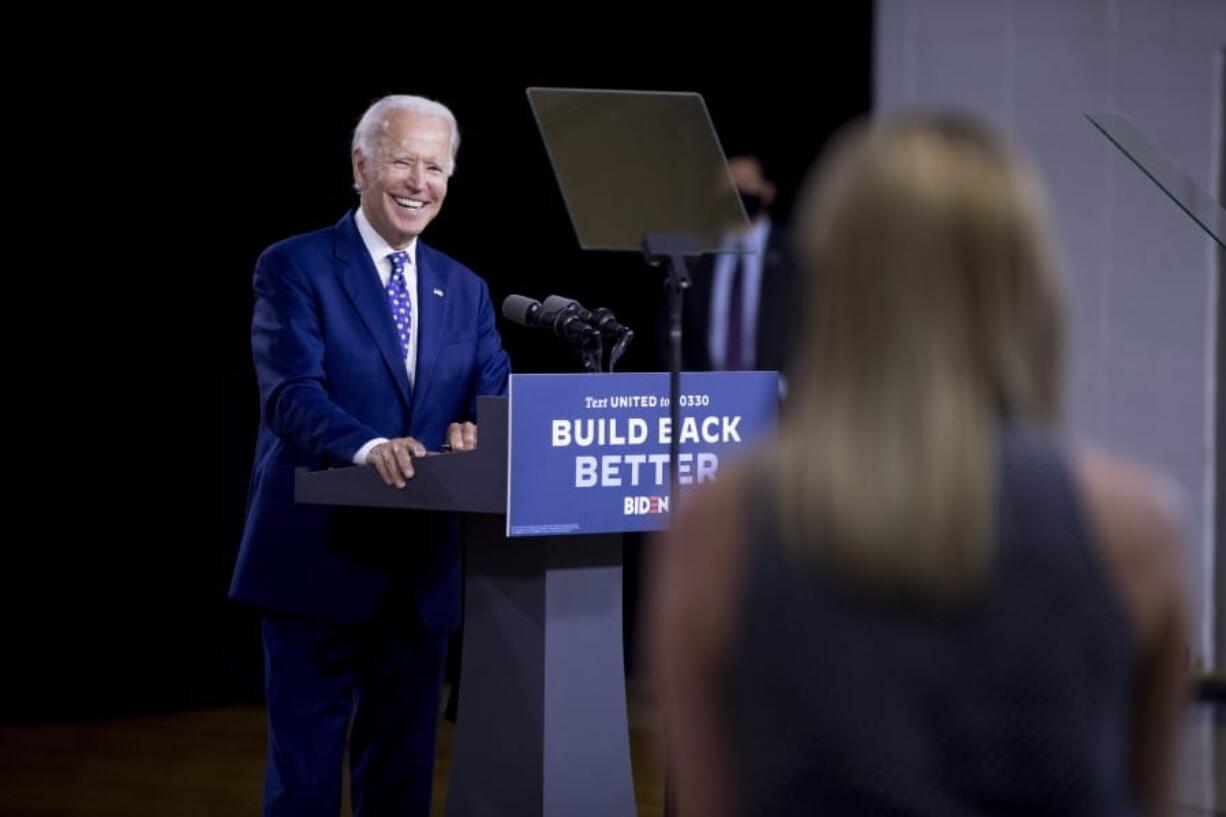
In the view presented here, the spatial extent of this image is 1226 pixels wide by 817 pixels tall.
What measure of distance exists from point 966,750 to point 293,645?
2228 millimetres

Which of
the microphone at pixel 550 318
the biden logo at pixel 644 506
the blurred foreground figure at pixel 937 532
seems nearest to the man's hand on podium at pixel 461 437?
the microphone at pixel 550 318

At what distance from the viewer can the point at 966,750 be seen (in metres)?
1.12

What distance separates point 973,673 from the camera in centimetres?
111

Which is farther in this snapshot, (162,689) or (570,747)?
(162,689)

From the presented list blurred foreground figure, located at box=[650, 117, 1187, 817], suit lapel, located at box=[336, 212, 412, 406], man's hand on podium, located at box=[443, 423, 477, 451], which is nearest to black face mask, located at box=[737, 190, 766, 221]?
suit lapel, located at box=[336, 212, 412, 406]

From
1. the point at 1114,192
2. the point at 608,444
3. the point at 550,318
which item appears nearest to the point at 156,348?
the point at 550,318

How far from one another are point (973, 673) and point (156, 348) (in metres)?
4.76

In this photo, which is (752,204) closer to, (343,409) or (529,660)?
(343,409)

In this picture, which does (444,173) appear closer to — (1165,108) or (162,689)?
(162,689)

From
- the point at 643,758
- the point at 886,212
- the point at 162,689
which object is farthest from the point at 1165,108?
the point at 886,212

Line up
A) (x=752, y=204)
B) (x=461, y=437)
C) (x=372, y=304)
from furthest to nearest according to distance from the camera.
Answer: (x=752, y=204), (x=372, y=304), (x=461, y=437)

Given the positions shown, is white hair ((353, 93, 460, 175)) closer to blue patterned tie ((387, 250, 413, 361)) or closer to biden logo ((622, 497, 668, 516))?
blue patterned tie ((387, 250, 413, 361))

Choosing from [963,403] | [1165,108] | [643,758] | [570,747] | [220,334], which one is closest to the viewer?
[963,403]

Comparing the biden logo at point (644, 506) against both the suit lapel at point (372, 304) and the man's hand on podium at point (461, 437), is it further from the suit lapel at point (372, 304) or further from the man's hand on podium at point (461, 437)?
the suit lapel at point (372, 304)
